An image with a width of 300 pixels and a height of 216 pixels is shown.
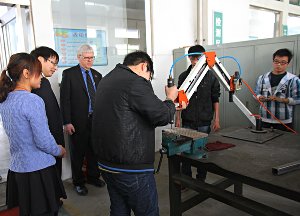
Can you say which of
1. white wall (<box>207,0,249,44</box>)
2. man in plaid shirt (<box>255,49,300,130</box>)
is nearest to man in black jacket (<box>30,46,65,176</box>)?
man in plaid shirt (<box>255,49,300,130</box>)

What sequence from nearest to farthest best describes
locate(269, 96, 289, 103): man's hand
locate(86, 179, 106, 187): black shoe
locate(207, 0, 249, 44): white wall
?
1. locate(269, 96, 289, 103): man's hand
2. locate(86, 179, 106, 187): black shoe
3. locate(207, 0, 249, 44): white wall

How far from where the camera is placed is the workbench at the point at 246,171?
1.05 metres

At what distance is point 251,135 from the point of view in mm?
1699

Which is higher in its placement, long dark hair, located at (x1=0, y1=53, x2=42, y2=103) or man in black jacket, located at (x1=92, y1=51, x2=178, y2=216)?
long dark hair, located at (x1=0, y1=53, x2=42, y2=103)

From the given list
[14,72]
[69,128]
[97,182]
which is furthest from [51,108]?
[97,182]

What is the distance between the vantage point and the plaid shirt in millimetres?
2174

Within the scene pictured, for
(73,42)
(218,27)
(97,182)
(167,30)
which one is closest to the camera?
→ (97,182)

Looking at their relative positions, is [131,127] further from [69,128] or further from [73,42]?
[73,42]

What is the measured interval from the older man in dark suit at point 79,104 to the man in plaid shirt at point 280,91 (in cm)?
158

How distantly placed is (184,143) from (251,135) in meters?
0.67

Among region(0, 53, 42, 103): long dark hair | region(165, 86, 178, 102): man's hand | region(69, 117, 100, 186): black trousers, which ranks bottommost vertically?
region(69, 117, 100, 186): black trousers

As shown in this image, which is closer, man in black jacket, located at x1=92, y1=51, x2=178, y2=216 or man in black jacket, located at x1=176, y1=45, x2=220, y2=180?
man in black jacket, located at x1=92, y1=51, x2=178, y2=216

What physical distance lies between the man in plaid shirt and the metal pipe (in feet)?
3.79

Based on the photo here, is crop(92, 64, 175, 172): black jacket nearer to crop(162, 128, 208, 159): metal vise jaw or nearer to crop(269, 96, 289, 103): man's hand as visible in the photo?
crop(162, 128, 208, 159): metal vise jaw
